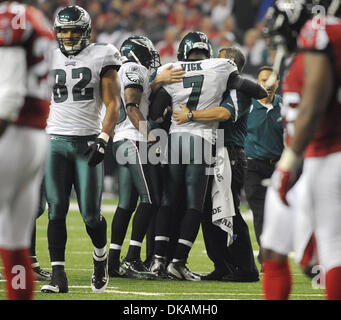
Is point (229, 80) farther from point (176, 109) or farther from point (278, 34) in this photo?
point (278, 34)

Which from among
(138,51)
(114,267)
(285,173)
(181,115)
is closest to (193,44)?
(138,51)

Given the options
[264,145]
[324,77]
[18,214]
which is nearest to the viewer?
[324,77]

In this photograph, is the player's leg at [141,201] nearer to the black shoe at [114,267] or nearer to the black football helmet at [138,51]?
the black shoe at [114,267]

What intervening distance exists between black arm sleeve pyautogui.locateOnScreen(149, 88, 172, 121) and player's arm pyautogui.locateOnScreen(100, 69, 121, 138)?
872 millimetres

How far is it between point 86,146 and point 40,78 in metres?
1.99

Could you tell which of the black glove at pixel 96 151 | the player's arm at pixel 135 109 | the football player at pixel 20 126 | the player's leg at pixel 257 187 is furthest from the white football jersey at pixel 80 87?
the player's leg at pixel 257 187

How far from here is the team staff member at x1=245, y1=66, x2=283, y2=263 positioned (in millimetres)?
7719

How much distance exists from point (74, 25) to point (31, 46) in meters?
2.04

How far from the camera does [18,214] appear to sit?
13.1 ft

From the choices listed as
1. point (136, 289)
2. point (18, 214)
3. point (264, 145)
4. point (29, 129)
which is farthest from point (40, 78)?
point (264, 145)

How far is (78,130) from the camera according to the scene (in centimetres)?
606

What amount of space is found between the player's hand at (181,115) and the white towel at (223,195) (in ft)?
1.26

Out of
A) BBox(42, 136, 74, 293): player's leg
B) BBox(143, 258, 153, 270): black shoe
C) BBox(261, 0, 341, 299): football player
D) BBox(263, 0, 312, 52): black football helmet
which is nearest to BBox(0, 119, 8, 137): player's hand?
BBox(261, 0, 341, 299): football player

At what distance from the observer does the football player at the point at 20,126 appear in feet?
12.8
